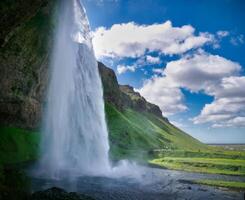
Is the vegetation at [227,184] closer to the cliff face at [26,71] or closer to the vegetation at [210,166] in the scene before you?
the vegetation at [210,166]

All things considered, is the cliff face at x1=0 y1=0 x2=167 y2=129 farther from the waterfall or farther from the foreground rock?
the foreground rock


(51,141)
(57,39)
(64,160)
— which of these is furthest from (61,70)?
(64,160)

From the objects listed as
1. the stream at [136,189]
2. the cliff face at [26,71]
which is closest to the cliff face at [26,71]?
the cliff face at [26,71]

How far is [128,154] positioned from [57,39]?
4843 cm

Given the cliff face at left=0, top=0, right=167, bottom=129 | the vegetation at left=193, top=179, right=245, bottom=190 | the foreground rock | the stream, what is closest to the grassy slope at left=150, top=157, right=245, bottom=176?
the vegetation at left=193, top=179, right=245, bottom=190

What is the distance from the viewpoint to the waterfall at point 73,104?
246ft

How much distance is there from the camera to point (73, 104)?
80688 millimetres

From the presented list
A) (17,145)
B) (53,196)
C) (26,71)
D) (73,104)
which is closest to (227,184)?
(53,196)

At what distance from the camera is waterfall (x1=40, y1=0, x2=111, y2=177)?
75000 millimetres

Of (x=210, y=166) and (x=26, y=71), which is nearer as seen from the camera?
(x=26, y=71)

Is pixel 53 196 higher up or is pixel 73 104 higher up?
pixel 73 104

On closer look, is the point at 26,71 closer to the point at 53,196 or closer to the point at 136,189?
the point at 136,189

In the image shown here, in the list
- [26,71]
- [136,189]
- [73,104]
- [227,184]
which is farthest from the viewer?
[73,104]

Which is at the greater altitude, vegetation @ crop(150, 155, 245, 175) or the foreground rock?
vegetation @ crop(150, 155, 245, 175)
